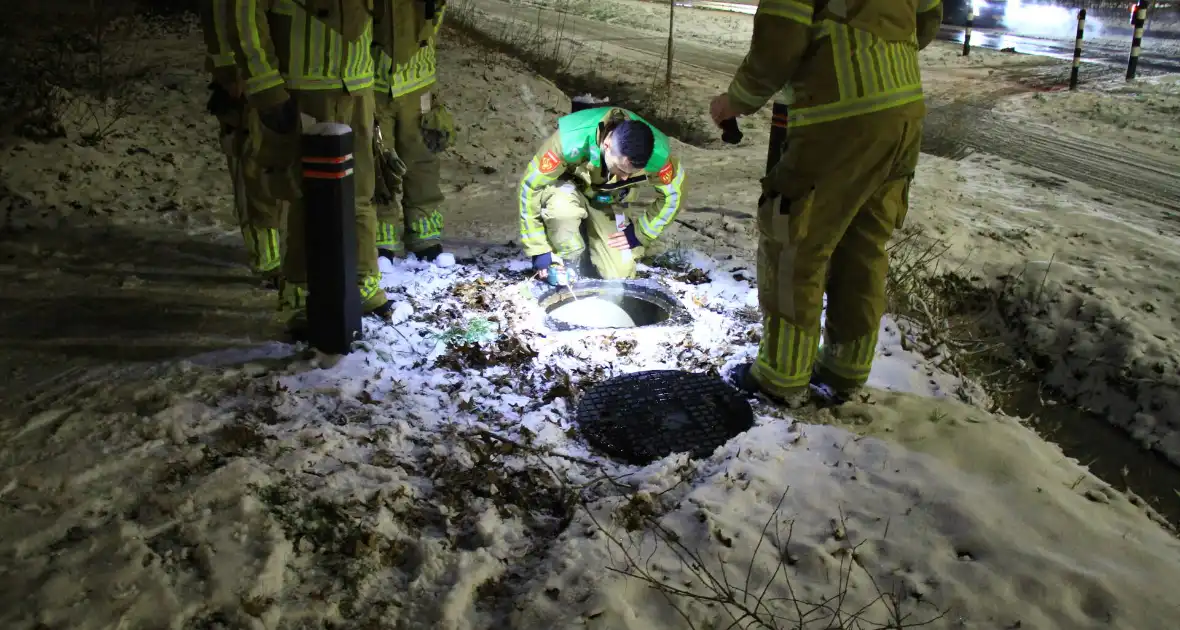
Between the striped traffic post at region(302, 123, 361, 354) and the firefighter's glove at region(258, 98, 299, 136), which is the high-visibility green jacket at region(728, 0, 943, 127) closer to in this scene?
the striped traffic post at region(302, 123, 361, 354)

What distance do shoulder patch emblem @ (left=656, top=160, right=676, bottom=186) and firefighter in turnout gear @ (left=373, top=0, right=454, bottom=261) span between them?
1.48 metres

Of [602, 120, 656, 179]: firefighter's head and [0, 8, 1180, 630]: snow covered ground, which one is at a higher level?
[602, 120, 656, 179]: firefighter's head

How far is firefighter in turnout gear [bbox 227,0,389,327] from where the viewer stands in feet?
12.8

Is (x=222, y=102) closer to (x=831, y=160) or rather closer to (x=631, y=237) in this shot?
(x=631, y=237)

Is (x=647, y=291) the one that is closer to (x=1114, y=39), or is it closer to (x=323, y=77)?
(x=323, y=77)

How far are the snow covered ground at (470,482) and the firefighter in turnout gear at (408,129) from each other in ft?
1.23

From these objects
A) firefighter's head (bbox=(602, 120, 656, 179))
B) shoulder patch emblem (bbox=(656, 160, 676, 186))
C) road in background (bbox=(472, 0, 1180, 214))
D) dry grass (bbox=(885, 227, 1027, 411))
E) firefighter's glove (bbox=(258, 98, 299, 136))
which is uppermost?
firefighter's glove (bbox=(258, 98, 299, 136))

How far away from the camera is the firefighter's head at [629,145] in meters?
4.41

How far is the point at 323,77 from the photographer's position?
410 cm

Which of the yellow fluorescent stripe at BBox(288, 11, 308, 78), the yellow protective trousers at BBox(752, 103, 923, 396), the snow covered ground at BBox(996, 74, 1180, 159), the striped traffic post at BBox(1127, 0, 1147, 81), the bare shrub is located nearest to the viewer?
the yellow protective trousers at BBox(752, 103, 923, 396)

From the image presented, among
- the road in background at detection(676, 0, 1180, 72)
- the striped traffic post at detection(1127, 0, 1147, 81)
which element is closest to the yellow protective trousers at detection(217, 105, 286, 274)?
the road in background at detection(676, 0, 1180, 72)

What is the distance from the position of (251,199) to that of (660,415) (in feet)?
8.73

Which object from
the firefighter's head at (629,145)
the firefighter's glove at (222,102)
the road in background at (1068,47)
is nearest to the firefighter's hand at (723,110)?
the firefighter's head at (629,145)

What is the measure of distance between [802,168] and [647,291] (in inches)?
73.7
